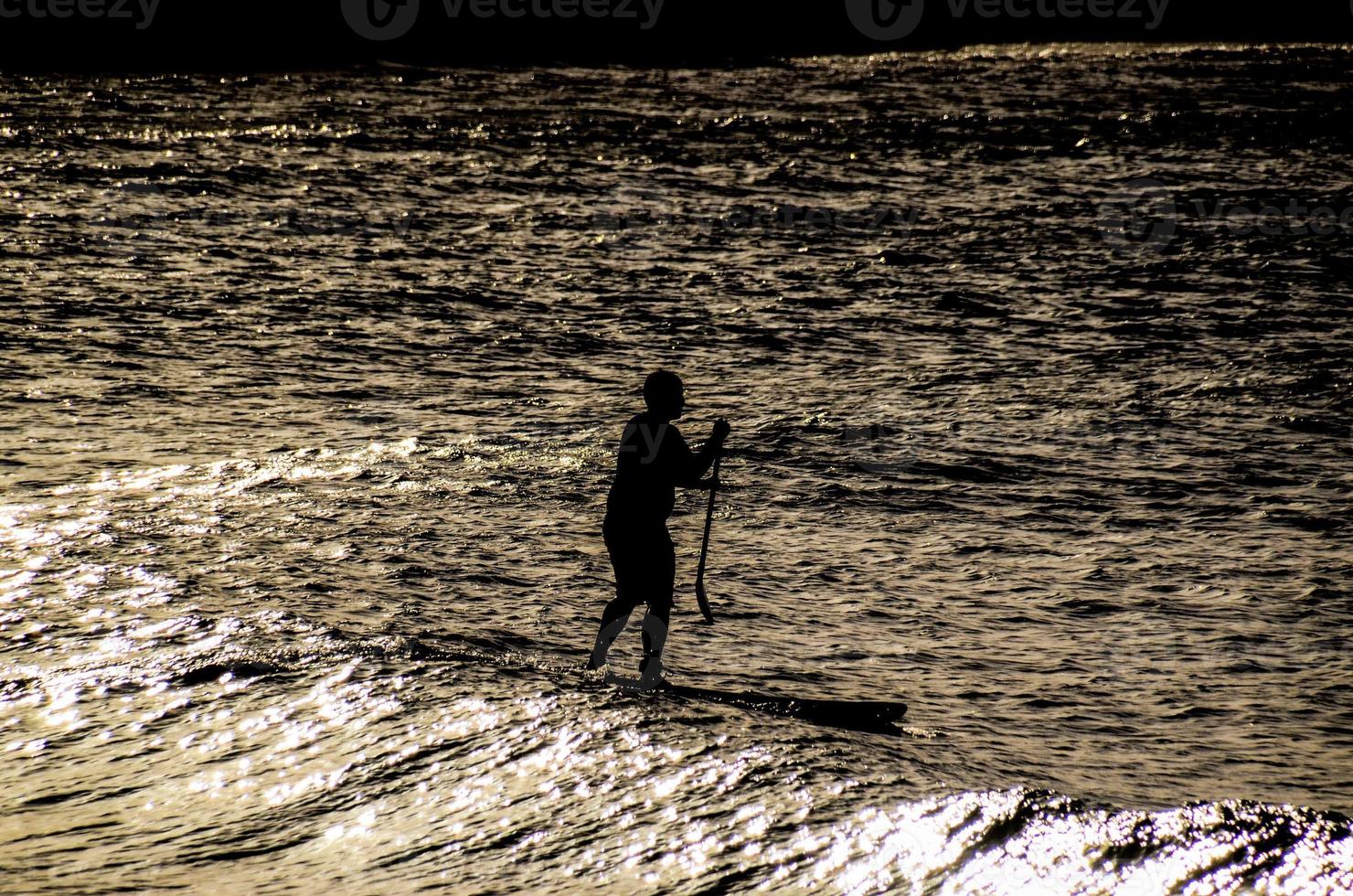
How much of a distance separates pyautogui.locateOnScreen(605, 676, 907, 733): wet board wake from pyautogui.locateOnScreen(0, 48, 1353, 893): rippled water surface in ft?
0.46

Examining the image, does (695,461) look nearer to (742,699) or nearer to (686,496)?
(742,699)

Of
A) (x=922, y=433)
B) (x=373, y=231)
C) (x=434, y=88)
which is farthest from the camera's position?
(x=434, y=88)

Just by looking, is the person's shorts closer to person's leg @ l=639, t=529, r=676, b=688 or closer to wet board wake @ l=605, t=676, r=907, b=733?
person's leg @ l=639, t=529, r=676, b=688

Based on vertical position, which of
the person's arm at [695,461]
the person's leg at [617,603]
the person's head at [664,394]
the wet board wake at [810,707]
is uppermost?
the person's head at [664,394]

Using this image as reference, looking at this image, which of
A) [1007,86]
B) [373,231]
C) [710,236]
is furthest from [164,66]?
[1007,86]

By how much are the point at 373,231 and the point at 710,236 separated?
9.07ft

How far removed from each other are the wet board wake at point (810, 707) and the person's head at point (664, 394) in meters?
0.99

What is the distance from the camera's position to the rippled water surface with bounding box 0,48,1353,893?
4188mm

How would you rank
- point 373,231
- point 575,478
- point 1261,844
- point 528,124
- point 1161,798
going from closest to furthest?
1. point 1261,844
2. point 1161,798
3. point 575,478
4. point 373,231
5. point 528,124

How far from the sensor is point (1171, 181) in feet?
46.1

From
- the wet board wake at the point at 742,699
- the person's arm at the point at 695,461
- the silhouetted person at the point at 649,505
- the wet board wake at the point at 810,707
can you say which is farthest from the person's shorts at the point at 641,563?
the wet board wake at the point at 810,707

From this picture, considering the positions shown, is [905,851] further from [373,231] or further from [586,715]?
[373,231]

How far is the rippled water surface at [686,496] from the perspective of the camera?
4.19 m

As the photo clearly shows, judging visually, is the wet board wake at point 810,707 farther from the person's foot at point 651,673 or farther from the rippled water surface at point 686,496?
the rippled water surface at point 686,496
